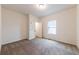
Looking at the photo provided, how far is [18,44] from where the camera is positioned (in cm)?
221

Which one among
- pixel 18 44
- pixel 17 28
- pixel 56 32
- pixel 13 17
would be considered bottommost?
pixel 18 44

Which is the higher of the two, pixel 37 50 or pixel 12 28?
pixel 12 28

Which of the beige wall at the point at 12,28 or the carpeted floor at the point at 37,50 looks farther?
the beige wall at the point at 12,28

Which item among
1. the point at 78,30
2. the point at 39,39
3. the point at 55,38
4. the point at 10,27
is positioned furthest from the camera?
the point at 39,39

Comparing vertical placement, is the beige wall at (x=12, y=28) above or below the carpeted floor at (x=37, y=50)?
above

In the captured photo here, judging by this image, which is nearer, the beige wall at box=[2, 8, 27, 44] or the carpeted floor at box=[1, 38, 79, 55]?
the carpeted floor at box=[1, 38, 79, 55]

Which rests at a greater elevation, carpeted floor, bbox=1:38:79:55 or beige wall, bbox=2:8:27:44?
beige wall, bbox=2:8:27:44

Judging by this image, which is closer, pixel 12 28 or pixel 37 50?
pixel 37 50
